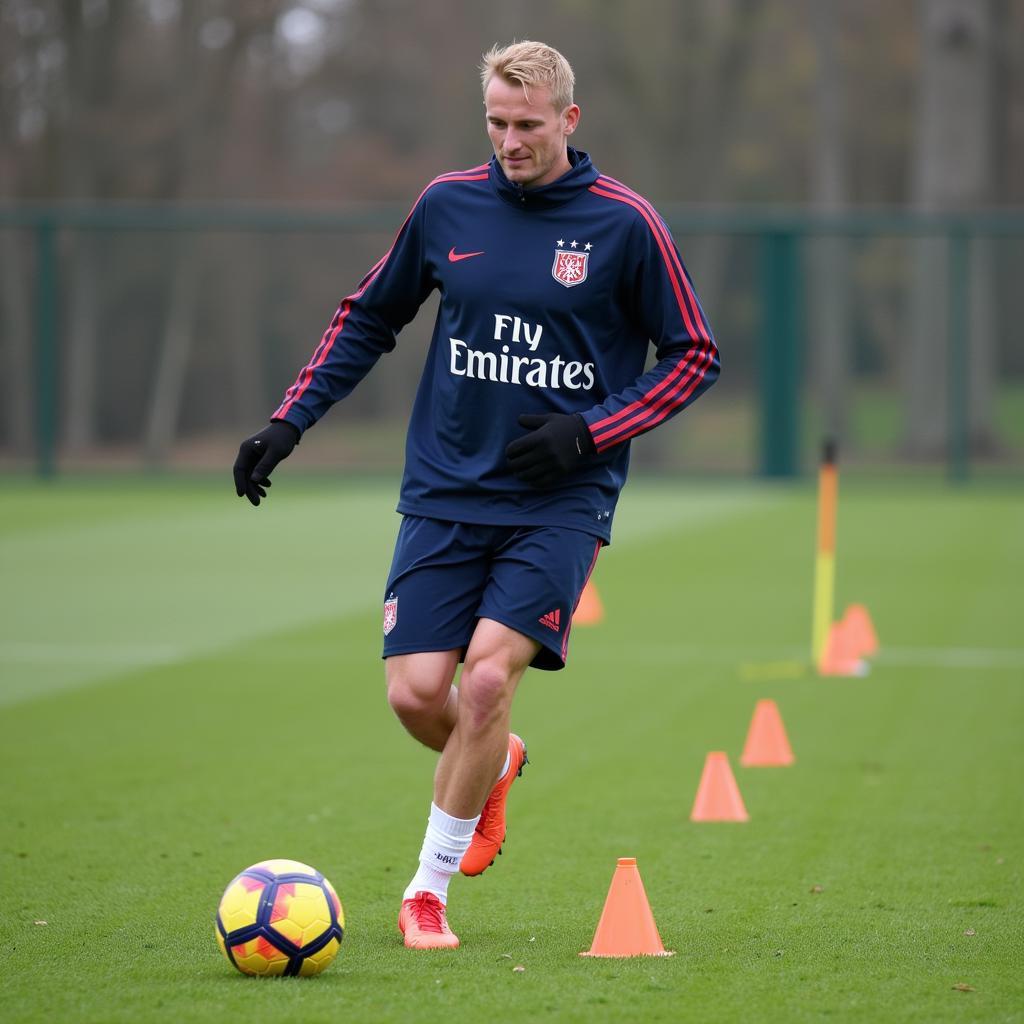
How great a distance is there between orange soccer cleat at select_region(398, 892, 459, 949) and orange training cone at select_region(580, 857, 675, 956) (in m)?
0.41

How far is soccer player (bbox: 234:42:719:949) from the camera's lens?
16.9ft

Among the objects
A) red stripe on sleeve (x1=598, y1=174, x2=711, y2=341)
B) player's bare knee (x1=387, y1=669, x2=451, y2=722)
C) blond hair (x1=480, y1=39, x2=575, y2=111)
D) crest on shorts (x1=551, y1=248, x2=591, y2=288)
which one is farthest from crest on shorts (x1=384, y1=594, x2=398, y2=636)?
blond hair (x1=480, y1=39, x2=575, y2=111)

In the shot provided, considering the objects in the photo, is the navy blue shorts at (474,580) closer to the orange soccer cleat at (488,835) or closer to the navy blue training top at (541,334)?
the navy blue training top at (541,334)

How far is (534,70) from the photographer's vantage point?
5.10 m

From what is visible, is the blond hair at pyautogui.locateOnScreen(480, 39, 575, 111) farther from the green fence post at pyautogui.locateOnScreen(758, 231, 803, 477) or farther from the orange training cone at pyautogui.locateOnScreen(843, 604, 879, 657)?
the green fence post at pyautogui.locateOnScreen(758, 231, 803, 477)

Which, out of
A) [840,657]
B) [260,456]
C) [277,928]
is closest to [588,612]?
[840,657]

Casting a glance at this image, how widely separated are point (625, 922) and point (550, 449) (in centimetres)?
125

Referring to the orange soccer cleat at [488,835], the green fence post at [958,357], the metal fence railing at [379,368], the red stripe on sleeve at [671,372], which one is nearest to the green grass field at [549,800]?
the orange soccer cleat at [488,835]

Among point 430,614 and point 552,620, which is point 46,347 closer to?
point 430,614

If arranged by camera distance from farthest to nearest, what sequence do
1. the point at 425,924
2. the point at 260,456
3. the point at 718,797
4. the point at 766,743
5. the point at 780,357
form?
the point at 780,357
the point at 766,743
the point at 718,797
the point at 260,456
the point at 425,924

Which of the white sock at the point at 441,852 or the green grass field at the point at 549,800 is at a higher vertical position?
the white sock at the point at 441,852

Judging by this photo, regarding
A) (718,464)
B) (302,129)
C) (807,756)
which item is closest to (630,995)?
(807,756)

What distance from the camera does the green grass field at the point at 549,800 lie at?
183 inches

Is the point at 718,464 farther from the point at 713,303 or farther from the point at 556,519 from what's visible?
the point at 556,519
